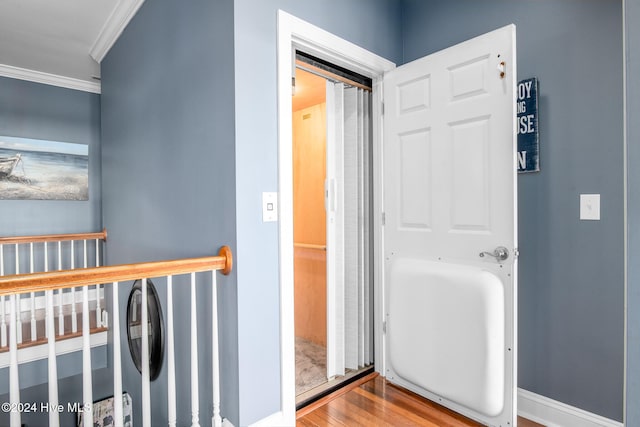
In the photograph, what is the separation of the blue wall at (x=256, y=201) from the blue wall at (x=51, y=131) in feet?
10.4

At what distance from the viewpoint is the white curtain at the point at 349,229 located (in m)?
2.37

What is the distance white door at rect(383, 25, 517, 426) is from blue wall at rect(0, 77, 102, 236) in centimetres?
342

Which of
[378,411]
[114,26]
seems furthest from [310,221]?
[114,26]

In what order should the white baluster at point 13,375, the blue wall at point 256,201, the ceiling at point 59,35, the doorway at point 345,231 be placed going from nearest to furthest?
1. the white baluster at point 13,375
2. the blue wall at point 256,201
3. the doorway at point 345,231
4. the ceiling at point 59,35

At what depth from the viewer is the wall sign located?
1838 mm

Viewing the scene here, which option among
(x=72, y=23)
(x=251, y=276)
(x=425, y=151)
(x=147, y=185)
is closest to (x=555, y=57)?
(x=425, y=151)

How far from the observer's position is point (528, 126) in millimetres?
1862

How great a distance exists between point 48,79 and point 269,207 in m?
3.57

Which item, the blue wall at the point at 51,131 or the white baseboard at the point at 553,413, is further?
the blue wall at the point at 51,131

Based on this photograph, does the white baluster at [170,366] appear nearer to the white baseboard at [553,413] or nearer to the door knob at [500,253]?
the door knob at [500,253]

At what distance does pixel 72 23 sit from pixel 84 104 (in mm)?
1361

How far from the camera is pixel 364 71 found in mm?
2248

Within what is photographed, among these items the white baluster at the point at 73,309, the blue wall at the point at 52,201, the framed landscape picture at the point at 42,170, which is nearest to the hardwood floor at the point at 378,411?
the white baluster at the point at 73,309

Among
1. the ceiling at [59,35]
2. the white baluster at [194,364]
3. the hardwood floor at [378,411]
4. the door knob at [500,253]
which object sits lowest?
the hardwood floor at [378,411]
